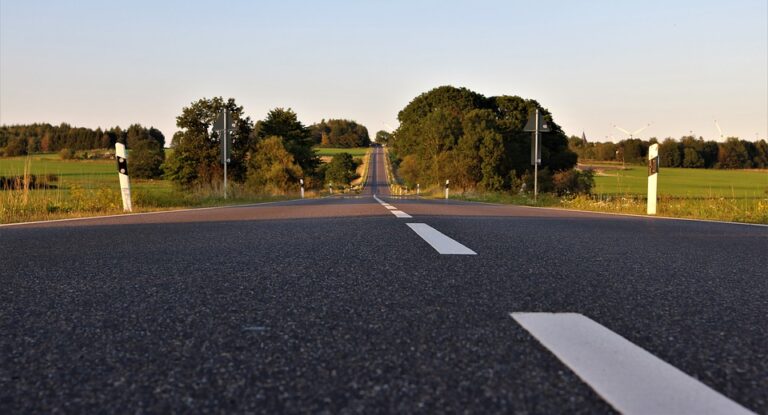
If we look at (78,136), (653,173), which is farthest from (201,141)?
(78,136)

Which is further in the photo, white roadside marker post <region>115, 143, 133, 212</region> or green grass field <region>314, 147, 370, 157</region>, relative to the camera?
green grass field <region>314, 147, 370, 157</region>

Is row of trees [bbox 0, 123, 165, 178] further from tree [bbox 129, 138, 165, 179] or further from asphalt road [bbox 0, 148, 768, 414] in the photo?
asphalt road [bbox 0, 148, 768, 414]

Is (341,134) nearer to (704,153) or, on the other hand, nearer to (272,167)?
(704,153)

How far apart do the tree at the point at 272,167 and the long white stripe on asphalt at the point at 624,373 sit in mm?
34164

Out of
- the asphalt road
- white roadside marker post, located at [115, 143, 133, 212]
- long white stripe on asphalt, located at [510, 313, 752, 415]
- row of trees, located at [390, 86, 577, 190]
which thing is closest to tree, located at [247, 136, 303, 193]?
row of trees, located at [390, 86, 577, 190]

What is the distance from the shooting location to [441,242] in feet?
14.8

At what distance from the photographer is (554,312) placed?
2.14 m

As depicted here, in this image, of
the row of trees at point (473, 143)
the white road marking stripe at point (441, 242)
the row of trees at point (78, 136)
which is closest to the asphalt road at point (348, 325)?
the white road marking stripe at point (441, 242)

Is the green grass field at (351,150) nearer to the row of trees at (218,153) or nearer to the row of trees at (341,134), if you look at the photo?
the row of trees at (341,134)

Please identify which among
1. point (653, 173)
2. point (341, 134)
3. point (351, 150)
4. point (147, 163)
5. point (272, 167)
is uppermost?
point (341, 134)

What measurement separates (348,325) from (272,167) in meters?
35.3

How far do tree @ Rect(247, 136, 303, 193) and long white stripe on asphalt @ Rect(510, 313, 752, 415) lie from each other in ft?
112

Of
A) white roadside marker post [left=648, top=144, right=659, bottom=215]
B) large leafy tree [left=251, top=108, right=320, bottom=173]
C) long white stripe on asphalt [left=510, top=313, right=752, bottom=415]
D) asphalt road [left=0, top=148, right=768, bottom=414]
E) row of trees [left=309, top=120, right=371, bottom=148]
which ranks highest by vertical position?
row of trees [left=309, top=120, right=371, bottom=148]

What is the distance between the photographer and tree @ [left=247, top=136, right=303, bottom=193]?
118ft
